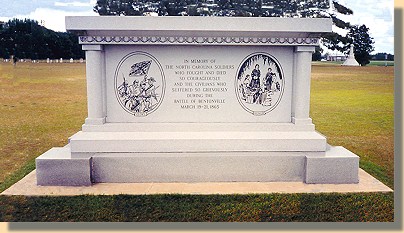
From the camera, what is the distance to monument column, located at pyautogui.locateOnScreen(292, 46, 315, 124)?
564 centimetres

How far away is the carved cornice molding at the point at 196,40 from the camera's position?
5.46 metres

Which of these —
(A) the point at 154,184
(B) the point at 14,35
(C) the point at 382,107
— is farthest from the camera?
(B) the point at 14,35

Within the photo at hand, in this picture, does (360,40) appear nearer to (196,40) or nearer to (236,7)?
(236,7)

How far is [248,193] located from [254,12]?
1051 centimetres

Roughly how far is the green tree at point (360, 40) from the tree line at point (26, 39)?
48.6ft

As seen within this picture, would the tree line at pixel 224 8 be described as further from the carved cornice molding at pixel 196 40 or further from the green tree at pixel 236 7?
the carved cornice molding at pixel 196 40

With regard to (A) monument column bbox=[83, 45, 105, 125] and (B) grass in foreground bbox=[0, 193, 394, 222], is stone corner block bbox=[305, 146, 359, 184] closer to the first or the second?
(B) grass in foreground bbox=[0, 193, 394, 222]

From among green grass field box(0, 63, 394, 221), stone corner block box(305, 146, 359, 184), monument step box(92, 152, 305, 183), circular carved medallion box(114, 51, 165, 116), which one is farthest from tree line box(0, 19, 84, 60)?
stone corner block box(305, 146, 359, 184)

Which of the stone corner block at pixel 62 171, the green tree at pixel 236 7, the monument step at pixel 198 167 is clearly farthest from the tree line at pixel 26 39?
the monument step at pixel 198 167

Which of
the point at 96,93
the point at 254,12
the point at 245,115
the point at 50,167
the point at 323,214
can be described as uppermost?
the point at 254,12

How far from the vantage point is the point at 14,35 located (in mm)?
19234

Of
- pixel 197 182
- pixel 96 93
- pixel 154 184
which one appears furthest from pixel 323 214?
pixel 96 93

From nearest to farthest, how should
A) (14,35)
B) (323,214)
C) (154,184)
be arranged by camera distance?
1. (323,214)
2. (154,184)
3. (14,35)

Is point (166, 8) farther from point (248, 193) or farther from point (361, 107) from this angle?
point (248, 193)
